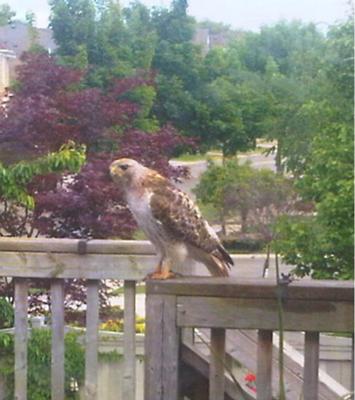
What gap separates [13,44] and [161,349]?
0.64 m

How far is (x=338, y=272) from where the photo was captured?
4.12ft

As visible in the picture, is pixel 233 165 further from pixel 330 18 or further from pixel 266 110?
pixel 330 18

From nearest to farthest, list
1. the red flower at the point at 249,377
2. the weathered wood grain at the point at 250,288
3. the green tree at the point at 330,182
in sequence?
the weathered wood grain at the point at 250,288, the green tree at the point at 330,182, the red flower at the point at 249,377

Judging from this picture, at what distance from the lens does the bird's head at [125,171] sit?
1.26m

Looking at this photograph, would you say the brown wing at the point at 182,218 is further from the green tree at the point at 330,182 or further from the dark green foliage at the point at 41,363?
the dark green foliage at the point at 41,363

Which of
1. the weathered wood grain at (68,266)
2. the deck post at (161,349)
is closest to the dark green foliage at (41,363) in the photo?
the weathered wood grain at (68,266)

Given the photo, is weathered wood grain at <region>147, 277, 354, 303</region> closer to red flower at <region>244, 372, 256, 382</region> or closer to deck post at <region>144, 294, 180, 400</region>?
deck post at <region>144, 294, 180, 400</region>

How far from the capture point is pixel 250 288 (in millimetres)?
1104

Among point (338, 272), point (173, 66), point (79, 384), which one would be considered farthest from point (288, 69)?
point (79, 384)

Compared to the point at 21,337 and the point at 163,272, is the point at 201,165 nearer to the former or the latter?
the point at 163,272

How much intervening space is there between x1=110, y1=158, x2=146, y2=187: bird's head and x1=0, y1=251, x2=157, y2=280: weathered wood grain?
13 centimetres

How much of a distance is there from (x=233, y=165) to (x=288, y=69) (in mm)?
172

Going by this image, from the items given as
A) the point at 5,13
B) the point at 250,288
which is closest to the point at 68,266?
the point at 250,288

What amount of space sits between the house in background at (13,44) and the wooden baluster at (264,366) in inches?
25.3
